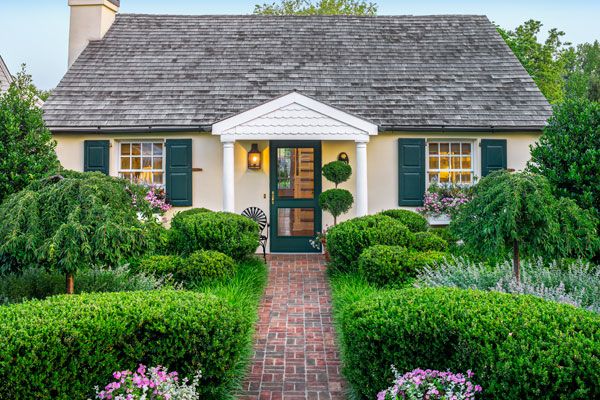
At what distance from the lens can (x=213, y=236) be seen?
7879 millimetres

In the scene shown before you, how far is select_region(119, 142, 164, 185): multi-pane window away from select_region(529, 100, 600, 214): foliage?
7597 mm

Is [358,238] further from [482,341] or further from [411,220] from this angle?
[482,341]

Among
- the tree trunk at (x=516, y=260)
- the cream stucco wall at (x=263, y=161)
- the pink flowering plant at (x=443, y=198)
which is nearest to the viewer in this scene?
the tree trunk at (x=516, y=260)

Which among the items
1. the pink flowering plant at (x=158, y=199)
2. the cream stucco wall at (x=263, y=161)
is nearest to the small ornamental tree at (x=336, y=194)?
the cream stucco wall at (x=263, y=161)

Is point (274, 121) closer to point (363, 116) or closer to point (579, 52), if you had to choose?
point (363, 116)

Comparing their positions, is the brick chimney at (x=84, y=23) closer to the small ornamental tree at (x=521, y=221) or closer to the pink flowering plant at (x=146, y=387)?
the small ornamental tree at (x=521, y=221)

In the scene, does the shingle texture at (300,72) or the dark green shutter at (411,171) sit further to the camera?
the shingle texture at (300,72)

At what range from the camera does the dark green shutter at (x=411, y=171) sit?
10.8m

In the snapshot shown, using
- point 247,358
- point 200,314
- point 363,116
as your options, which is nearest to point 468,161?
point 363,116

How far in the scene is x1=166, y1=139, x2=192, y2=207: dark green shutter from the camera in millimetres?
10688

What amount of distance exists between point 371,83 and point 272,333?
25.5 feet

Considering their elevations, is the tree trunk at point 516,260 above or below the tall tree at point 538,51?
below

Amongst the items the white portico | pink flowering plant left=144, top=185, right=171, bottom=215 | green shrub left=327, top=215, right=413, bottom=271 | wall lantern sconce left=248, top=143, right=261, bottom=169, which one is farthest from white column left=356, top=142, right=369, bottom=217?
pink flowering plant left=144, top=185, right=171, bottom=215

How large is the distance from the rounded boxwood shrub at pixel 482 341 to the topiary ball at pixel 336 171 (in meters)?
5.96
